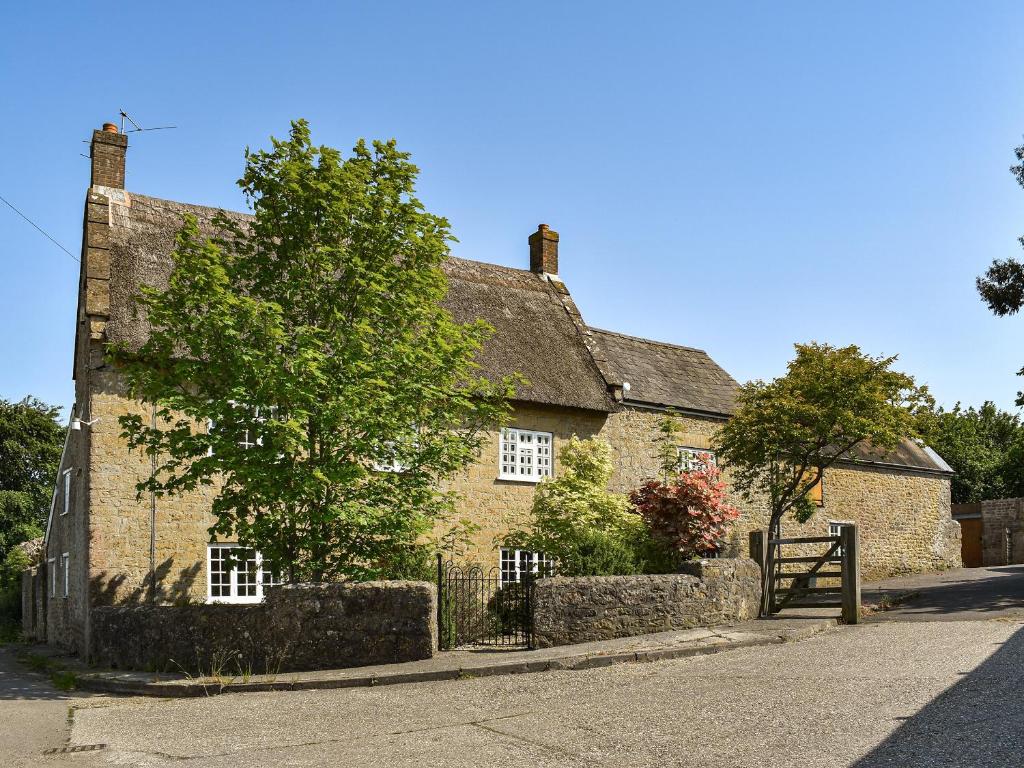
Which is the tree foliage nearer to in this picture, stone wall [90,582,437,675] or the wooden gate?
the wooden gate

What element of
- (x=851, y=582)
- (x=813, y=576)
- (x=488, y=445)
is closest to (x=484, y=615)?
(x=488, y=445)

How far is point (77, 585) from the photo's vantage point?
62.6 feet

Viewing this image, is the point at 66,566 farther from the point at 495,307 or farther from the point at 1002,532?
the point at 1002,532

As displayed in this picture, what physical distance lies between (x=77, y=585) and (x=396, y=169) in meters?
11.3

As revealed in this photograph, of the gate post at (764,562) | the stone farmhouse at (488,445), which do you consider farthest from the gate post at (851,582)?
the stone farmhouse at (488,445)

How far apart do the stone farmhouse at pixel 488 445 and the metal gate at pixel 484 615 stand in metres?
3.17

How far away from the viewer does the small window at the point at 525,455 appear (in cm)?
2208

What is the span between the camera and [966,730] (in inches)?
311

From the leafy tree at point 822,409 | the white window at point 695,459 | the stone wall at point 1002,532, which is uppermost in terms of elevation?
the leafy tree at point 822,409

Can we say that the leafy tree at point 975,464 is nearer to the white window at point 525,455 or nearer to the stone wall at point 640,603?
the white window at point 525,455

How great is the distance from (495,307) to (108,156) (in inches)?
398

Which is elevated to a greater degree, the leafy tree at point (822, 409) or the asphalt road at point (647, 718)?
the leafy tree at point (822, 409)

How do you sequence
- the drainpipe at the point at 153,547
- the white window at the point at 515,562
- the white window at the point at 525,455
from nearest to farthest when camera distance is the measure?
the drainpipe at the point at 153,547 < the white window at the point at 515,562 < the white window at the point at 525,455

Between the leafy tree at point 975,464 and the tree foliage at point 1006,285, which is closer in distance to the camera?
the tree foliage at point 1006,285
